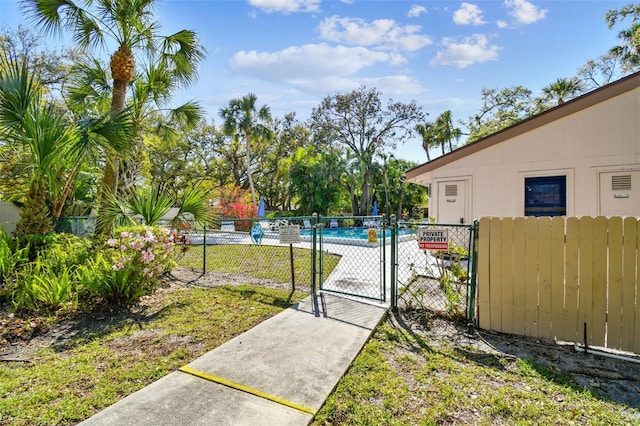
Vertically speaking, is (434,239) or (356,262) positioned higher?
(434,239)

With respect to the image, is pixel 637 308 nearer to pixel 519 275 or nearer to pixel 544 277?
pixel 544 277

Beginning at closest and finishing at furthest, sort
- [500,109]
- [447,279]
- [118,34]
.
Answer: [447,279] < [118,34] < [500,109]

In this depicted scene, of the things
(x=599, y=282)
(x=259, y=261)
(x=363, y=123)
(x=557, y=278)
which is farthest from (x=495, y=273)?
(x=363, y=123)

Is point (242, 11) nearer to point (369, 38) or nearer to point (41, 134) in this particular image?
point (369, 38)

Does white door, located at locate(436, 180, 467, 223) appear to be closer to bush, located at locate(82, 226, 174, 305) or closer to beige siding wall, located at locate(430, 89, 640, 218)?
beige siding wall, located at locate(430, 89, 640, 218)

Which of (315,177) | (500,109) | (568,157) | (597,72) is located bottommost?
(568,157)

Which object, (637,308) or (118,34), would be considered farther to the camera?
(118,34)

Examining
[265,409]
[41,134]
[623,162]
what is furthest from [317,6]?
[265,409]

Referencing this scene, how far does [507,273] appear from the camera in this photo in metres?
3.71

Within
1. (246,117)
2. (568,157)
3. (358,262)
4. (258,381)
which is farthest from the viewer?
(246,117)

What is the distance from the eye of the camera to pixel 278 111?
3086cm

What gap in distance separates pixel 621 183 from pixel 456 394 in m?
7.22

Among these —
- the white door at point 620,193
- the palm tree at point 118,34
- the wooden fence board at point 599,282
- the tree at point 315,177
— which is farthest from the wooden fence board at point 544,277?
the tree at point 315,177

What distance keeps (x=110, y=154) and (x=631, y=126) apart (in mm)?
10748
